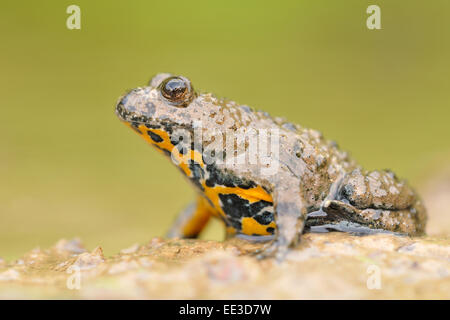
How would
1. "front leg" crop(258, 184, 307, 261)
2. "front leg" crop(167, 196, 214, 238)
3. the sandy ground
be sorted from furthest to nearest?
"front leg" crop(167, 196, 214, 238) → "front leg" crop(258, 184, 307, 261) → the sandy ground

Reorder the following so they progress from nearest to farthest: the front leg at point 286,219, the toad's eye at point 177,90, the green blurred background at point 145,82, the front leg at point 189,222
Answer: the front leg at point 286,219
the toad's eye at point 177,90
the front leg at point 189,222
the green blurred background at point 145,82

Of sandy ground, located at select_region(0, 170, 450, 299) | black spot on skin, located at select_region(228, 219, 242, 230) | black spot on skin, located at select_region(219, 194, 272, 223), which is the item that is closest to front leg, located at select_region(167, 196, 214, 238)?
black spot on skin, located at select_region(228, 219, 242, 230)

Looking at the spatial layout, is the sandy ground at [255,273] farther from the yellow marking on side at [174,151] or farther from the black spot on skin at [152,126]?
the black spot on skin at [152,126]

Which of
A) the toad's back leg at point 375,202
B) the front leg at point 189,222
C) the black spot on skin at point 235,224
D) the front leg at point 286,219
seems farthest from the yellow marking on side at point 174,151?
the front leg at point 189,222

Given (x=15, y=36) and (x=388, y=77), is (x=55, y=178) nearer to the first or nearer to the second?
(x=15, y=36)

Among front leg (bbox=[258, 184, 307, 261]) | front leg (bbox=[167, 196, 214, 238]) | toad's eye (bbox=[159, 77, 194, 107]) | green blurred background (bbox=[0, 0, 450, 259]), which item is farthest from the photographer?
green blurred background (bbox=[0, 0, 450, 259])

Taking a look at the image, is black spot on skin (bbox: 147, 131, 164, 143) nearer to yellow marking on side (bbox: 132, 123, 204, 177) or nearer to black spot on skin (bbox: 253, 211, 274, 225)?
yellow marking on side (bbox: 132, 123, 204, 177)
